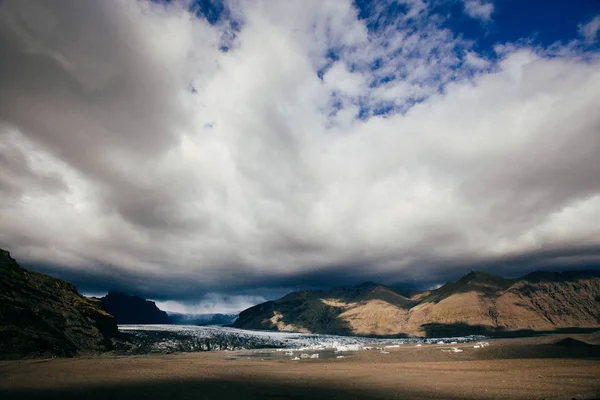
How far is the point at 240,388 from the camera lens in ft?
128

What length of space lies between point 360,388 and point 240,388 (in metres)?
15.3

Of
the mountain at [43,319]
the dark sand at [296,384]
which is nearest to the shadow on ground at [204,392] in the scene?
the dark sand at [296,384]

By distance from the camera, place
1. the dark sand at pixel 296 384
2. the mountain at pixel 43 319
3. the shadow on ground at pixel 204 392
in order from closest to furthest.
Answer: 1. the shadow on ground at pixel 204 392
2. the dark sand at pixel 296 384
3. the mountain at pixel 43 319

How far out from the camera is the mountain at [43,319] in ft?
220

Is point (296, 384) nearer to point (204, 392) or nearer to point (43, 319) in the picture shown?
point (204, 392)

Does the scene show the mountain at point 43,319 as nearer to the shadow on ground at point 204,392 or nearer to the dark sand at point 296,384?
the dark sand at point 296,384

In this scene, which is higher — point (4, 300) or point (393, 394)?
point (4, 300)

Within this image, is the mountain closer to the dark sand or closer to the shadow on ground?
the dark sand

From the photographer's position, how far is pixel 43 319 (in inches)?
3086

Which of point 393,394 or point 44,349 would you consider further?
point 44,349

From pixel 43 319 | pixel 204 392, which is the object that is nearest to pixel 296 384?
pixel 204 392

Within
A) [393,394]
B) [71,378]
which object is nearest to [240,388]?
[393,394]

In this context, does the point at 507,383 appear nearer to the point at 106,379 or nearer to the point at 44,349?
the point at 106,379

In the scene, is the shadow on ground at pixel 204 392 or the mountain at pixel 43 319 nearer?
the shadow on ground at pixel 204 392
